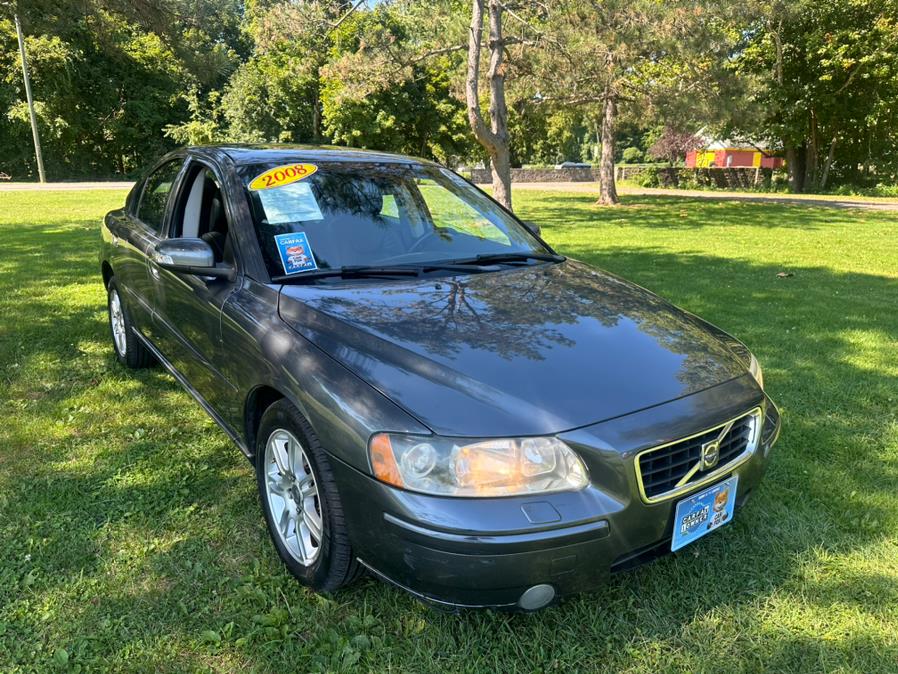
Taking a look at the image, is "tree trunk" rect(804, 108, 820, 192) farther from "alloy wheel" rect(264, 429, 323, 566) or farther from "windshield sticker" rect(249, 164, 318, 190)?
"alloy wheel" rect(264, 429, 323, 566)

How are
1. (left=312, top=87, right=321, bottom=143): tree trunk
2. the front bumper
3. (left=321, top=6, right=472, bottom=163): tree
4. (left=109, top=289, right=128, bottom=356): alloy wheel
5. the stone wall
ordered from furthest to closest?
the stone wall → (left=312, top=87, right=321, bottom=143): tree trunk → (left=321, top=6, right=472, bottom=163): tree → (left=109, top=289, right=128, bottom=356): alloy wheel → the front bumper

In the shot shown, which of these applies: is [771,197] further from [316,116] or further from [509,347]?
[509,347]

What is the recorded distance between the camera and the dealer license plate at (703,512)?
2082mm

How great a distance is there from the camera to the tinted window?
3830mm

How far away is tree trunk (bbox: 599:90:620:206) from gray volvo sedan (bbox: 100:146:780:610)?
1862cm

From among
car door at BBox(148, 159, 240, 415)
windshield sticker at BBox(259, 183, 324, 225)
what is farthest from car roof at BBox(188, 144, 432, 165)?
windshield sticker at BBox(259, 183, 324, 225)

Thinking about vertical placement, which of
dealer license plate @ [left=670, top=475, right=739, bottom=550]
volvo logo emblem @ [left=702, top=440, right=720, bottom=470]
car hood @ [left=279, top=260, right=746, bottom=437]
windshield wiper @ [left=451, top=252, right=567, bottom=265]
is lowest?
dealer license plate @ [left=670, top=475, right=739, bottom=550]

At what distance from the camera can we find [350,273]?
2781 millimetres

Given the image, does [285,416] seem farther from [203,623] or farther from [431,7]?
[431,7]

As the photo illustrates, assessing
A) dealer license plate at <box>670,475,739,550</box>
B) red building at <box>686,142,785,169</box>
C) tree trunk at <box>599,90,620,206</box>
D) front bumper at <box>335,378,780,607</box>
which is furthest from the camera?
red building at <box>686,142,785,169</box>

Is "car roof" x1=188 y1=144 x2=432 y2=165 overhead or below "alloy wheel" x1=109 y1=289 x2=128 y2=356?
overhead

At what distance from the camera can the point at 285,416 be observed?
7.55 ft

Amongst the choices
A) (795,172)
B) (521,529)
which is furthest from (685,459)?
(795,172)

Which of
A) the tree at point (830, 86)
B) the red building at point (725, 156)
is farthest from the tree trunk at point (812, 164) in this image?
the red building at point (725, 156)
